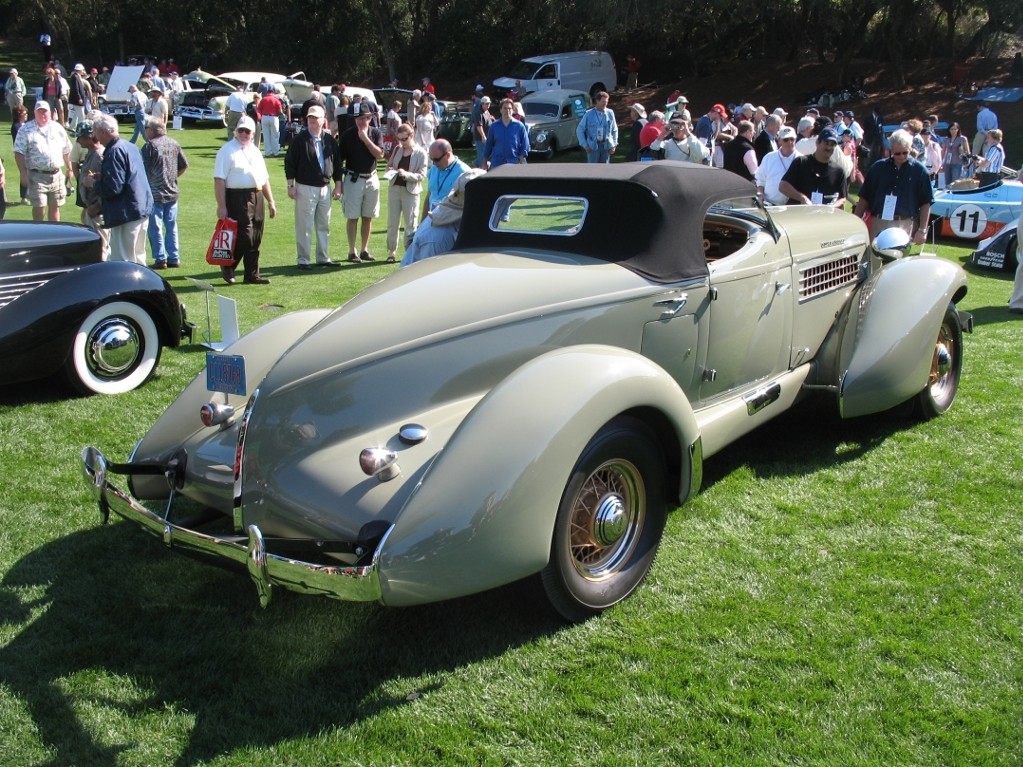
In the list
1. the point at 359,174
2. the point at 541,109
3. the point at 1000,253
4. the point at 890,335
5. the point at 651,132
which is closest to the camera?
the point at 890,335

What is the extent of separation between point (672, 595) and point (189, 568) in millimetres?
2172

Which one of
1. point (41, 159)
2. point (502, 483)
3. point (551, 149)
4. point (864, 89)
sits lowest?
point (502, 483)

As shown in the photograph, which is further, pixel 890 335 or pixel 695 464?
pixel 890 335

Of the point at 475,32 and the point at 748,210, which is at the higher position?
the point at 475,32

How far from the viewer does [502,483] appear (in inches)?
125

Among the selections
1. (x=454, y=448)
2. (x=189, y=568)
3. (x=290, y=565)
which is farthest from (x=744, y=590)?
(x=189, y=568)

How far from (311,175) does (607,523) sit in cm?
830

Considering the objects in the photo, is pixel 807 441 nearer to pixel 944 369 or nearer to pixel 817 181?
pixel 944 369

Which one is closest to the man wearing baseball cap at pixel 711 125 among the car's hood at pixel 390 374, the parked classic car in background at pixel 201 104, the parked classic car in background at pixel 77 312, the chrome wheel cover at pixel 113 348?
the parked classic car in background at pixel 77 312

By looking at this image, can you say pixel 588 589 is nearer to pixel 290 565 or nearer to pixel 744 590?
pixel 744 590

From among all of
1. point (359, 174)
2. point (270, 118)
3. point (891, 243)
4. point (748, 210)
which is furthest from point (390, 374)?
point (270, 118)

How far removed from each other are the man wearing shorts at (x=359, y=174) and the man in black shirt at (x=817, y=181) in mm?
5073

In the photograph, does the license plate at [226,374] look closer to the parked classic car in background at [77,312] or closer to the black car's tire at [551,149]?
the parked classic car in background at [77,312]

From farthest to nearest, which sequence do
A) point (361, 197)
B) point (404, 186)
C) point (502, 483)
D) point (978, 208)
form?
point (978, 208) → point (404, 186) → point (361, 197) → point (502, 483)
